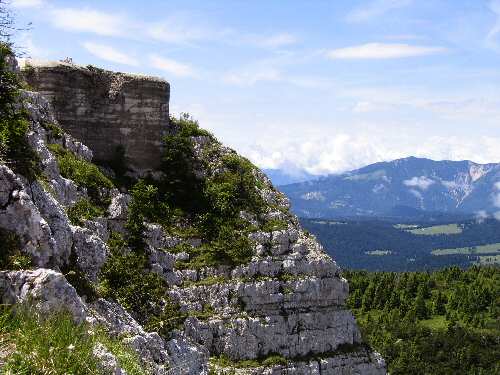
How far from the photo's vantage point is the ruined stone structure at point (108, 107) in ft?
165

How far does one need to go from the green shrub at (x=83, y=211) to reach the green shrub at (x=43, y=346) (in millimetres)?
24862

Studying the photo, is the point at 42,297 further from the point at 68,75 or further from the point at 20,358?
the point at 68,75

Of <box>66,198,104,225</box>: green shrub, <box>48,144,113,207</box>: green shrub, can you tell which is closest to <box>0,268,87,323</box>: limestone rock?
<box>66,198,104,225</box>: green shrub

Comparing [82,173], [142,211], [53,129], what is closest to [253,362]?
[142,211]

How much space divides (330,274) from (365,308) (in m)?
107

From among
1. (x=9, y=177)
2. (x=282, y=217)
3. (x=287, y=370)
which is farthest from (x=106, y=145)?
(x=9, y=177)

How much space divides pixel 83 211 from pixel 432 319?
130 m

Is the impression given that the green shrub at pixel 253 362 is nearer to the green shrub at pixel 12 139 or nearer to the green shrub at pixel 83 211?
the green shrub at pixel 83 211

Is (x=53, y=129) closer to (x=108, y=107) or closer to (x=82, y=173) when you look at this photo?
(x=82, y=173)

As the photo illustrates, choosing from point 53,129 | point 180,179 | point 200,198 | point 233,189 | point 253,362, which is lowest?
point 253,362

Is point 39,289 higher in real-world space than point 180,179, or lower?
lower

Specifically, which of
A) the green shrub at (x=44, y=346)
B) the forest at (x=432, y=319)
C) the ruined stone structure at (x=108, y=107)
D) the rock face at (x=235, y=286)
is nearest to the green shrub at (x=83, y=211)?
the rock face at (x=235, y=286)

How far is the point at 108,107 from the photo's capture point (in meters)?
52.6

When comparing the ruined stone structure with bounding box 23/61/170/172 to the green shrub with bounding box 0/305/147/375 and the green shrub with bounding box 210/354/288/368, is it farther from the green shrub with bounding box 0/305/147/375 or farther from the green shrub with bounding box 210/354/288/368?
the green shrub with bounding box 0/305/147/375
